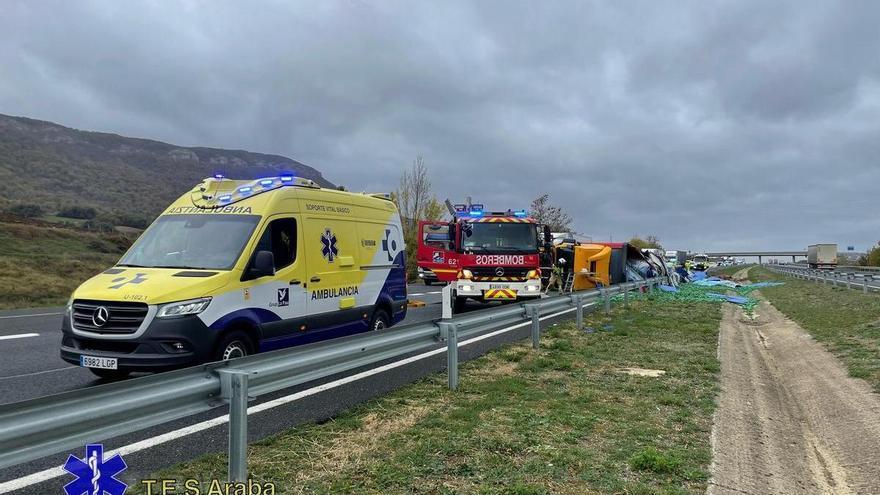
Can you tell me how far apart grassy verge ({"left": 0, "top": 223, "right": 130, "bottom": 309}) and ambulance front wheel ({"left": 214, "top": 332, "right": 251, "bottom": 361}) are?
15.8 m

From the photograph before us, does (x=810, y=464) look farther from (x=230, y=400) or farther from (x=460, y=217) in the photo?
(x=460, y=217)

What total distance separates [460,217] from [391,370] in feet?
30.9

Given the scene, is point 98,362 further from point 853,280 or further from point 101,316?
point 853,280

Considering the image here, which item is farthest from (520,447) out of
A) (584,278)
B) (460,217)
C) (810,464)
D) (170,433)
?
(584,278)

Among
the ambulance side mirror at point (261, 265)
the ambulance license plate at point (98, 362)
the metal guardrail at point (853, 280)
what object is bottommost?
the ambulance license plate at point (98, 362)

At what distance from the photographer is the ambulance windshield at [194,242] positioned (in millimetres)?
6852

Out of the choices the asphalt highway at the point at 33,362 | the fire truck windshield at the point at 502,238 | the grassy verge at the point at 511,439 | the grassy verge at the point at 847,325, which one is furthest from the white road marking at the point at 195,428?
the fire truck windshield at the point at 502,238

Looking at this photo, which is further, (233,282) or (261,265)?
(261,265)

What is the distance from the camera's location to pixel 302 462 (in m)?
4.24

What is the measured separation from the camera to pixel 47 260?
1013 inches

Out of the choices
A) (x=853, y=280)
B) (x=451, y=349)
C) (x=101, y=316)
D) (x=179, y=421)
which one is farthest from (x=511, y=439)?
(x=853, y=280)

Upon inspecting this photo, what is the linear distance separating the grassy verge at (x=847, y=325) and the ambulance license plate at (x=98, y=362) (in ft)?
29.0

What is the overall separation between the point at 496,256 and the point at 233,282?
9.86m

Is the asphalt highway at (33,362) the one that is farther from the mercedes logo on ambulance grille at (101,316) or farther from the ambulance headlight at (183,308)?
the ambulance headlight at (183,308)
